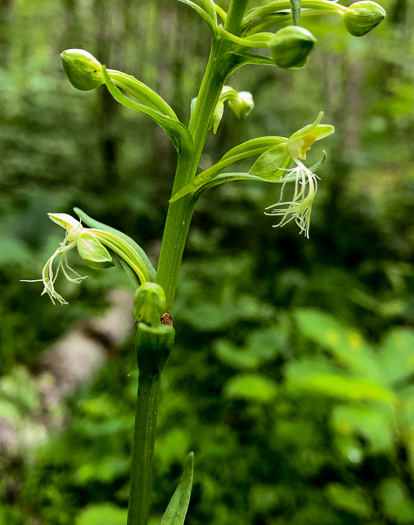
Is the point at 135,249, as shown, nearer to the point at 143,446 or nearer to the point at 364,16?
the point at 143,446

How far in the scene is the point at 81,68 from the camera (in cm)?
115

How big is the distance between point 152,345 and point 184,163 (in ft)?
1.41

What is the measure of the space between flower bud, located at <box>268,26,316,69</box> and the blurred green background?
151 centimetres

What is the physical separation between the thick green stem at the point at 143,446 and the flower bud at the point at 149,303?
16 centimetres

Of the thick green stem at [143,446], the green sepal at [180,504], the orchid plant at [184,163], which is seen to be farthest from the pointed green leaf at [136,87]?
the green sepal at [180,504]

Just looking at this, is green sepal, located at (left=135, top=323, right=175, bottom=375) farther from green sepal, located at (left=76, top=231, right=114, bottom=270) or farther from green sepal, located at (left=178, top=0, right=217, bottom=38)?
green sepal, located at (left=178, top=0, right=217, bottom=38)

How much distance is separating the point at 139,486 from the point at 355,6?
1.29 meters

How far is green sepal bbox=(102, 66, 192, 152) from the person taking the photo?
0.98 metres

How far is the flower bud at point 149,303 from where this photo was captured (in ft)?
3.14

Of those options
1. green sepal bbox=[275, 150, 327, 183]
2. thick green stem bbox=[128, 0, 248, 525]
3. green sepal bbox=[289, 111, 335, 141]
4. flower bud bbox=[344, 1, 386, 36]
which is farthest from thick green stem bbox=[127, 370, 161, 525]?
flower bud bbox=[344, 1, 386, 36]

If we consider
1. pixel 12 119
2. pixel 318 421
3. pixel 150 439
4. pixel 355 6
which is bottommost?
pixel 318 421

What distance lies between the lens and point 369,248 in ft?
21.0

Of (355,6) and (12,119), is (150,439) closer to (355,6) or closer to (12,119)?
(355,6)

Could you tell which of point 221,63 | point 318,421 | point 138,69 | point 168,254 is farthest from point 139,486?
point 138,69
